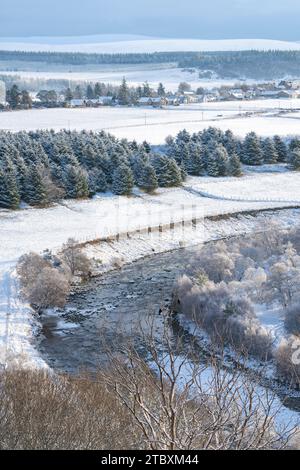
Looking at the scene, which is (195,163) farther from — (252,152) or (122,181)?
(122,181)

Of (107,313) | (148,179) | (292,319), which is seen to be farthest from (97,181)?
(292,319)

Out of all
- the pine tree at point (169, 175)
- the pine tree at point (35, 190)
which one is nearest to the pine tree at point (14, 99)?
the pine tree at point (169, 175)

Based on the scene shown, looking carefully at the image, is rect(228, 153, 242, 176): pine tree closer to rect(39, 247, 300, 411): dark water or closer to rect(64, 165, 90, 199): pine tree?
rect(64, 165, 90, 199): pine tree

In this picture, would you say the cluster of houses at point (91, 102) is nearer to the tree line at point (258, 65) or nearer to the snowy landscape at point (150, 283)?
the snowy landscape at point (150, 283)

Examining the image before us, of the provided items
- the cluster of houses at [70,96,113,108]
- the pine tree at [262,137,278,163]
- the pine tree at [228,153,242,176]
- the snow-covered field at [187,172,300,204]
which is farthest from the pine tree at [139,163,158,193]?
the cluster of houses at [70,96,113,108]
